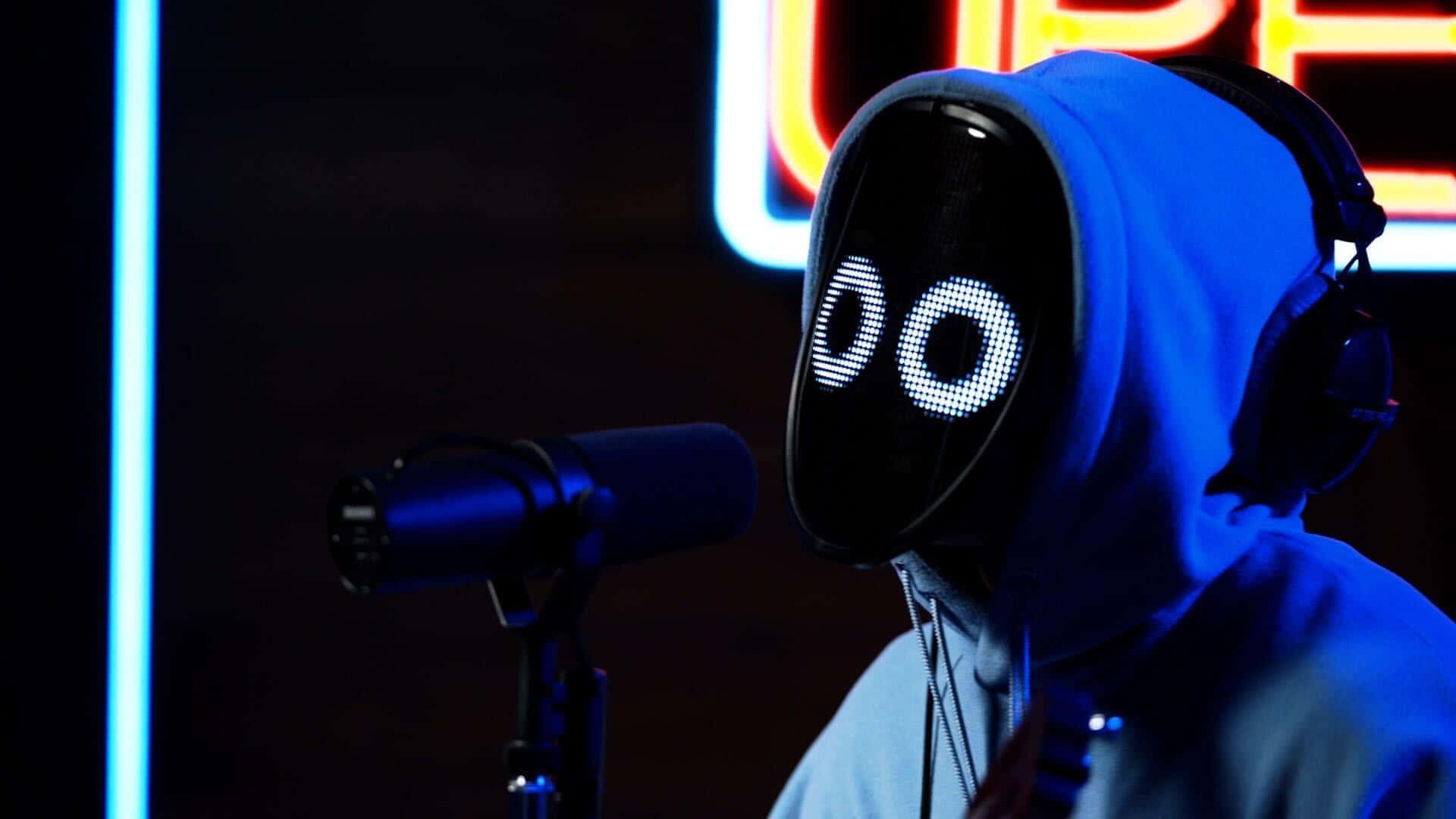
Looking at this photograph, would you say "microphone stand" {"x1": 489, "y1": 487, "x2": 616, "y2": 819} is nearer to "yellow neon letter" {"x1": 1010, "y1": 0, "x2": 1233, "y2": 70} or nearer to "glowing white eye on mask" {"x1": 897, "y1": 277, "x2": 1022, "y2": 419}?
"glowing white eye on mask" {"x1": 897, "y1": 277, "x2": 1022, "y2": 419}

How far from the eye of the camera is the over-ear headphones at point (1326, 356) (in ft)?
3.10

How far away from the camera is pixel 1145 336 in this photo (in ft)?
2.93

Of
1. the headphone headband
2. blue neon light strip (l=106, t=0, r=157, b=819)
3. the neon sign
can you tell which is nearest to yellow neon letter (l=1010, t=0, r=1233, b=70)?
the neon sign

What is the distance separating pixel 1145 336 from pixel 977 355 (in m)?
0.10

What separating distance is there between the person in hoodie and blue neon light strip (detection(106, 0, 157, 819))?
5.45 feet

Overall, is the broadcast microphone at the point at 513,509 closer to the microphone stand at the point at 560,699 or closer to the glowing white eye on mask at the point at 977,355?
the microphone stand at the point at 560,699

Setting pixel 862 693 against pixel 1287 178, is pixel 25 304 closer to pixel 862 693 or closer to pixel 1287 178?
pixel 862 693

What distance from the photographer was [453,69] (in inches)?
90.1

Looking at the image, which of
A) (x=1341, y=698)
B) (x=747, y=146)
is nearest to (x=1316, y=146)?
(x=1341, y=698)

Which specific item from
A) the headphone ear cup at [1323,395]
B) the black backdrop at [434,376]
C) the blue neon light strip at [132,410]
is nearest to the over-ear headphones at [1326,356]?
the headphone ear cup at [1323,395]

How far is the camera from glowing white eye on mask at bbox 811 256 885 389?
0.96m

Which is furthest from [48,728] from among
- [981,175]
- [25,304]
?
[981,175]

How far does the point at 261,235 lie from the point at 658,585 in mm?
870

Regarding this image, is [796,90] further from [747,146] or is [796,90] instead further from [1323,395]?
[1323,395]
